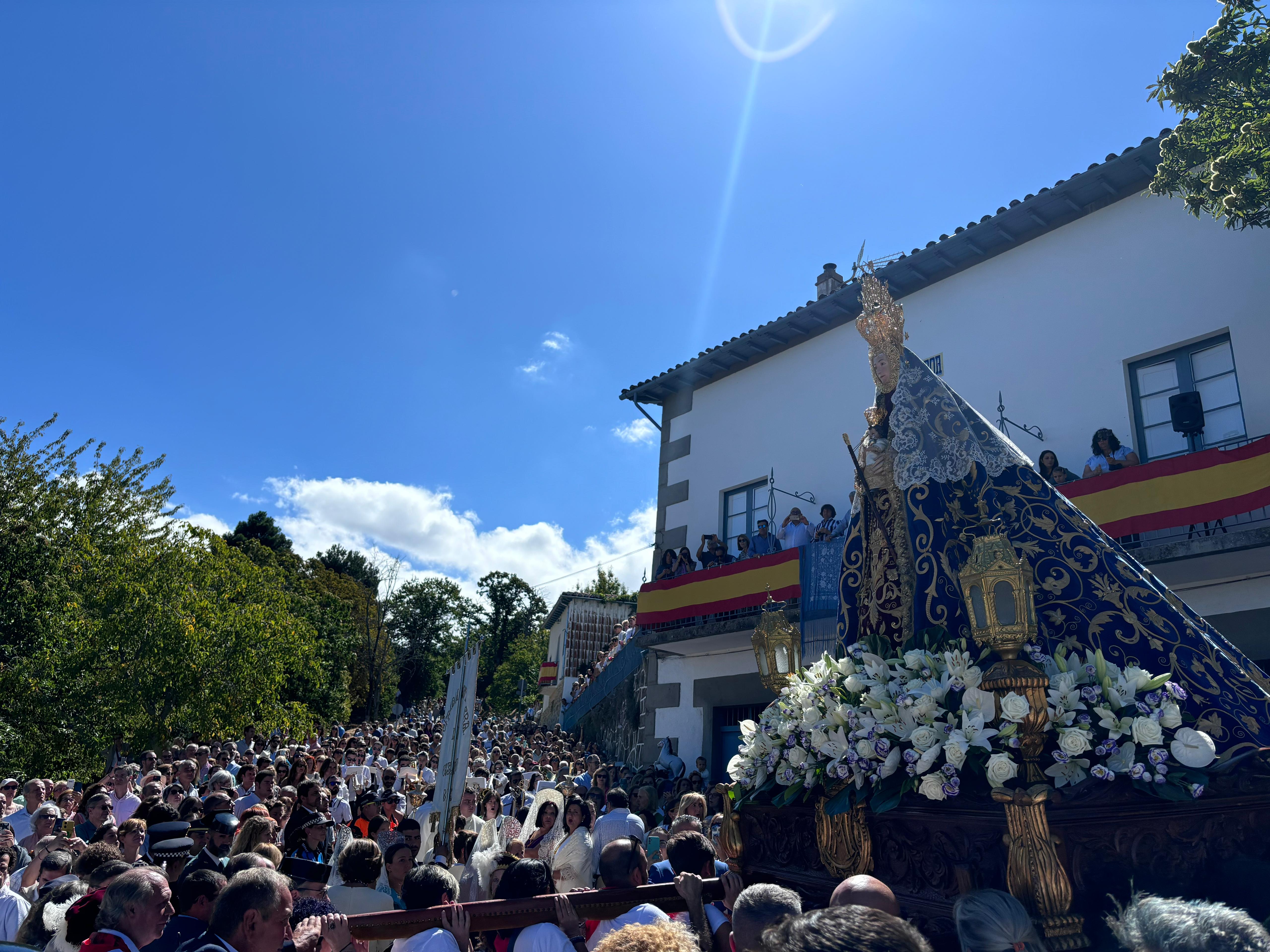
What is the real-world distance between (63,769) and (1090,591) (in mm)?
17259

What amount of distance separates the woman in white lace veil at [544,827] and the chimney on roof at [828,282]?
10.2 metres

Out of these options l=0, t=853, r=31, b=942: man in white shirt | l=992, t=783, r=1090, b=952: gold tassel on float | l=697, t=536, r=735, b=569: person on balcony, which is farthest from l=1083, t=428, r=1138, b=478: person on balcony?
l=0, t=853, r=31, b=942: man in white shirt

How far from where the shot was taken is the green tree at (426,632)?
177ft

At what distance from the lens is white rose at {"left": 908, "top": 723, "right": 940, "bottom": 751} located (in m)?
3.45

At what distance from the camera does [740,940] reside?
274cm

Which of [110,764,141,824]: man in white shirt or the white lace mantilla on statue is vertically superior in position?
the white lace mantilla on statue

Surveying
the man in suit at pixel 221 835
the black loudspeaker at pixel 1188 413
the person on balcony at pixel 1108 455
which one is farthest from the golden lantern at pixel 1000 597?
the black loudspeaker at pixel 1188 413

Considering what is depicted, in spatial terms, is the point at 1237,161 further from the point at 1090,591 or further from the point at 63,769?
the point at 63,769

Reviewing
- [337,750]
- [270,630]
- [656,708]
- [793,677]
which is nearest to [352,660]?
[270,630]

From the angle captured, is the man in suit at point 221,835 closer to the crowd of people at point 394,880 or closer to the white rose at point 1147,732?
the crowd of people at point 394,880

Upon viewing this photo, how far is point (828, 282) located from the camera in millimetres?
14445

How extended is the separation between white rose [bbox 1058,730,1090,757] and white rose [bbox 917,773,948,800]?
1.55ft

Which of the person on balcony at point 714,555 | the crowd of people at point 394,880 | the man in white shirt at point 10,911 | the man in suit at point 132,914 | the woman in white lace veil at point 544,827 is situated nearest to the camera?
the crowd of people at point 394,880

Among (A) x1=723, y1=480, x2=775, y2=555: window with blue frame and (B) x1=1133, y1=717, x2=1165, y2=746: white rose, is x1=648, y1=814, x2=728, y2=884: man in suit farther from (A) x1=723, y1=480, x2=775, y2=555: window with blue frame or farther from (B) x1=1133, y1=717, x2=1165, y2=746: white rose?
(A) x1=723, y1=480, x2=775, y2=555: window with blue frame
